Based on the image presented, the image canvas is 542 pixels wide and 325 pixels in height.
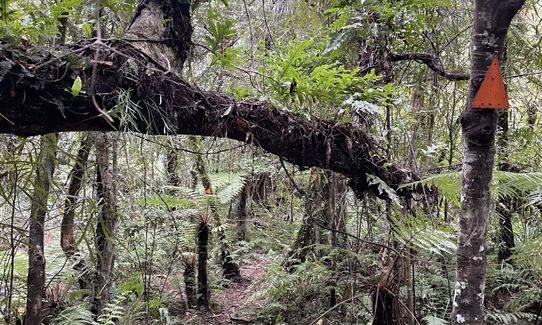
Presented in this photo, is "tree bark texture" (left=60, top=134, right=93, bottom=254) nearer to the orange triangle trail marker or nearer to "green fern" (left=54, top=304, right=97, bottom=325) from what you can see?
"green fern" (left=54, top=304, right=97, bottom=325)

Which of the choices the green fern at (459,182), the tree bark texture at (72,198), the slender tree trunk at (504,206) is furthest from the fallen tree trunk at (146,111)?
the slender tree trunk at (504,206)

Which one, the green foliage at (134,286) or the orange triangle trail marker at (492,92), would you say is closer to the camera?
the orange triangle trail marker at (492,92)

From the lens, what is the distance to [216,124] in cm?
195

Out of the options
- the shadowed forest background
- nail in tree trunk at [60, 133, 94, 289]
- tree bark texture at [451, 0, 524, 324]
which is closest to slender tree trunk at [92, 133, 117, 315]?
the shadowed forest background

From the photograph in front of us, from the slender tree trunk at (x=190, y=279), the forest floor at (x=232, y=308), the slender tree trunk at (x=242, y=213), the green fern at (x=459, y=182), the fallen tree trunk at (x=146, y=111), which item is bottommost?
the forest floor at (x=232, y=308)

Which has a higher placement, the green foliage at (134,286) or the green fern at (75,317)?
the green foliage at (134,286)

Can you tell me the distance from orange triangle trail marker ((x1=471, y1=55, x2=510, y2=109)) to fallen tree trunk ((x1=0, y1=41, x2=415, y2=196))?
0.80 m

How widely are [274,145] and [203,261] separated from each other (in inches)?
111

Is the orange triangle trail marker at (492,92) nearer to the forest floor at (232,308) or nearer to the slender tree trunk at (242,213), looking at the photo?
the forest floor at (232,308)

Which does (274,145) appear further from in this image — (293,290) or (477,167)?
(293,290)

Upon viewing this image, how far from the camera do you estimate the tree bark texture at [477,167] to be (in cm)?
163

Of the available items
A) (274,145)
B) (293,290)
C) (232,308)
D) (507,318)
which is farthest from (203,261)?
(507,318)

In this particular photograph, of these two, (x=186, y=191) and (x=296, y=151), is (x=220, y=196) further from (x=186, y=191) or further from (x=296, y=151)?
(x=296, y=151)

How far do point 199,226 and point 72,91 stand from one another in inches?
130
